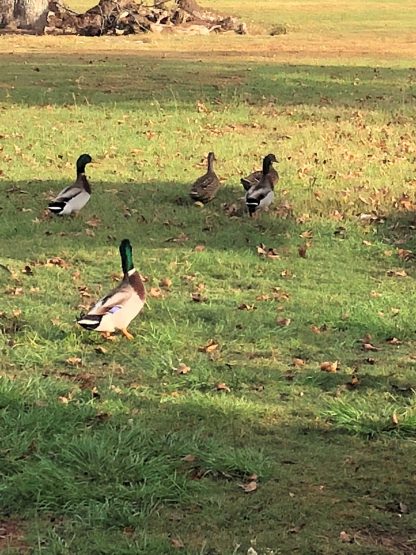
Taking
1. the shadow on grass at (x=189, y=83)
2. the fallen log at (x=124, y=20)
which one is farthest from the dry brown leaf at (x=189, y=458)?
the fallen log at (x=124, y=20)

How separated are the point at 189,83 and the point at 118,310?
14.7 metres

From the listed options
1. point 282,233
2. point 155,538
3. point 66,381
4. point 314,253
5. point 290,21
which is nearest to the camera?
point 155,538

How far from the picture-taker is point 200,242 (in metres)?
9.91

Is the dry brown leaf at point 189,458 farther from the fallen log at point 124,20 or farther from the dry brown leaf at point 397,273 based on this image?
the fallen log at point 124,20

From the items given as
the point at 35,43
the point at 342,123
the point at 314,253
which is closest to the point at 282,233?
the point at 314,253

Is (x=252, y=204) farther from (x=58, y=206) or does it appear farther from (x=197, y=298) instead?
(x=197, y=298)

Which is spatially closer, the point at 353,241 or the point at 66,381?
the point at 66,381

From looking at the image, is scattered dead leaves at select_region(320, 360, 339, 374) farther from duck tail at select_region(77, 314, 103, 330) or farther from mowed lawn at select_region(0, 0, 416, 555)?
duck tail at select_region(77, 314, 103, 330)

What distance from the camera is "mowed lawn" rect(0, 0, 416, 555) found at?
4832 mm

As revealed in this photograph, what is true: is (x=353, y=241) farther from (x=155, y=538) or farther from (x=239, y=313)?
(x=155, y=538)

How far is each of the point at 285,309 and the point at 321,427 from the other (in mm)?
2249

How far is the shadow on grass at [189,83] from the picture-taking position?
18.9 meters

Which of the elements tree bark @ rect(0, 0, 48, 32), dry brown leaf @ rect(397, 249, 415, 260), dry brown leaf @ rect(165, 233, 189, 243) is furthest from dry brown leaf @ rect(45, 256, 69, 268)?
tree bark @ rect(0, 0, 48, 32)

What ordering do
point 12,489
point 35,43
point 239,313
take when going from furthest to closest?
point 35,43
point 239,313
point 12,489
